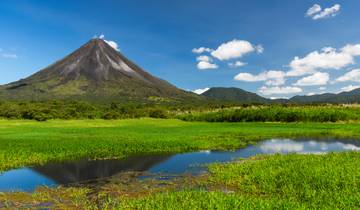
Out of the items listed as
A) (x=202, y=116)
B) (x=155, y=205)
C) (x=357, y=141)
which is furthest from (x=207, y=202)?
(x=202, y=116)

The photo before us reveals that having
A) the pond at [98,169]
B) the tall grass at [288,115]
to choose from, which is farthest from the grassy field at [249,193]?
the tall grass at [288,115]

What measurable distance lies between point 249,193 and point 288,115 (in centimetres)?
6641

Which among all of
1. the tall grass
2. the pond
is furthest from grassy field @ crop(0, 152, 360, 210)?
the tall grass

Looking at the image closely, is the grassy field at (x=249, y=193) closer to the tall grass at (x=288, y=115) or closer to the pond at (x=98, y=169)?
the pond at (x=98, y=169)

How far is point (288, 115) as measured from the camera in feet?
262

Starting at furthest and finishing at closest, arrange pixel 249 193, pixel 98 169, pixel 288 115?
pixel 288 115 → pixel 98 169 → pixel 249 193

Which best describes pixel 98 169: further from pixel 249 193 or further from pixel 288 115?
pixel 288 115

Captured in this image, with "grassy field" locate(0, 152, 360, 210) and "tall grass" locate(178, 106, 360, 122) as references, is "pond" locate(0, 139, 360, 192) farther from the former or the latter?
"tall grass" locate(178, 106, 360, 122)

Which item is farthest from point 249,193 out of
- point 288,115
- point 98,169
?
point 288,115

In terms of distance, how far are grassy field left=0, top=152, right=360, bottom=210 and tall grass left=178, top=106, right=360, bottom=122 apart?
55733mm

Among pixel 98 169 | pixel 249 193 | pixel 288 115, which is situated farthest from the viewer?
pixel 288 115

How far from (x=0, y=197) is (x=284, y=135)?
42982 millimetres

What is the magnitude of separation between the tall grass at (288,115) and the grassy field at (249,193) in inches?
2194

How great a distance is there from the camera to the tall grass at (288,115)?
74312 mm
